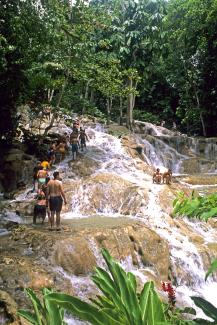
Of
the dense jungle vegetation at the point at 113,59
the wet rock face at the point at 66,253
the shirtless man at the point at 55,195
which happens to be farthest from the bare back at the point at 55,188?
the dense jungle vegetation at the point at 113,59

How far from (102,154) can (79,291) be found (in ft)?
43.3

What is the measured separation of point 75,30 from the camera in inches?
742

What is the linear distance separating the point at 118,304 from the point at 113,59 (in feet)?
68.2

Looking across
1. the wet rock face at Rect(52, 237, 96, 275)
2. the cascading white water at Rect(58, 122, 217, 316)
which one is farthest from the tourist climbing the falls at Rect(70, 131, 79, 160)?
the wet rock face at Rect(52, 237, 96, 275)

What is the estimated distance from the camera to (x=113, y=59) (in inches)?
848

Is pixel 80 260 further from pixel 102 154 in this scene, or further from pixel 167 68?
pixel 167 68

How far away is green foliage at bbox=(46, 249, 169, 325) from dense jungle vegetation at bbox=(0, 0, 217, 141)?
43.9 feet

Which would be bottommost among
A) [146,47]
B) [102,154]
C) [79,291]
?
[79,291]

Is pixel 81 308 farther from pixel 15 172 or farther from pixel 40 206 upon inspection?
pixel 15 172

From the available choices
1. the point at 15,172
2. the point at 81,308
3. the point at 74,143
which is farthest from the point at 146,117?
the point at 81,308

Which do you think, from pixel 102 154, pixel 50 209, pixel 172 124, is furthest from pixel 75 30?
pixel 172 124

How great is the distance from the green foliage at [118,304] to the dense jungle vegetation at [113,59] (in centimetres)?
1338

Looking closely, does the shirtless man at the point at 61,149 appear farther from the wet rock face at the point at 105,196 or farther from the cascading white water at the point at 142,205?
the wet rock face at the point at 105,196

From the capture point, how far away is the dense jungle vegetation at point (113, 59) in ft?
55.6
